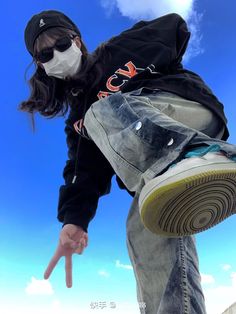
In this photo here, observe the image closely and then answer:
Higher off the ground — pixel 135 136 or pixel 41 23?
pixel 41 23

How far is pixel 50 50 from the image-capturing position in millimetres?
2613

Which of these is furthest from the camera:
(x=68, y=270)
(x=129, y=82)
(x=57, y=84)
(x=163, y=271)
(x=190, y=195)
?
(x=57, y=84)

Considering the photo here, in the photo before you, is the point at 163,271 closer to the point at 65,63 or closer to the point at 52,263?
the point at 52,263

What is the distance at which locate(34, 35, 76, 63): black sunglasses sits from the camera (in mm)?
2609

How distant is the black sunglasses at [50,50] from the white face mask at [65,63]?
0.02 meters

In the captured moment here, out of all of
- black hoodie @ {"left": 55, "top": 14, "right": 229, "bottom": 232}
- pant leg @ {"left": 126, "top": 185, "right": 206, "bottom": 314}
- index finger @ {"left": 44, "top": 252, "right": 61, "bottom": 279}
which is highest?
black hoodie @ {"left": 55, "top": 14, "right": 229, "bottom": 232}

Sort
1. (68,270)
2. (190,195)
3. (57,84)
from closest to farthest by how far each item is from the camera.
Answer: (190,195) < (68,270) < (57,84)

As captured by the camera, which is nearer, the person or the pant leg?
the person

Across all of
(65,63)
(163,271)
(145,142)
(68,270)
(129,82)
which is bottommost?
(163,271)

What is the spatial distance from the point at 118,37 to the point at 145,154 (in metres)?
1.47

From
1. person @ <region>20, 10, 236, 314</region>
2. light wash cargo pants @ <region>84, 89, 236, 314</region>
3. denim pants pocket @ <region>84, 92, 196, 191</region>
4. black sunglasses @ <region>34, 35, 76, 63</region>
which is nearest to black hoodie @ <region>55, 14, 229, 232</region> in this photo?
person @ <region>20, 10, 236, 314</region>

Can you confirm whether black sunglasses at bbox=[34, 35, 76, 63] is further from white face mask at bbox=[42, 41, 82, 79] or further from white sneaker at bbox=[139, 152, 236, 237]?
white sneaker at bbox=[139, 152, 236, 237]

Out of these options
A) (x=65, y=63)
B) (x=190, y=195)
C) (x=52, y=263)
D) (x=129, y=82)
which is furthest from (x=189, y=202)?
(x=65, y=63)

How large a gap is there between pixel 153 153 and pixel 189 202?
24 centimetres
